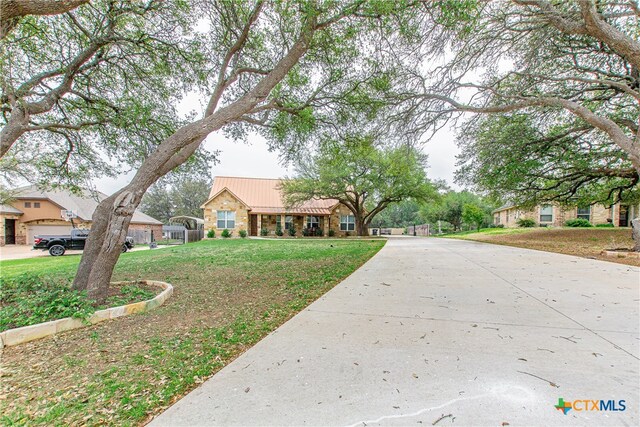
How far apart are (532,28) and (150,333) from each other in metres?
11.4

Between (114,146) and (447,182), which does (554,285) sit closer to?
(114,146)

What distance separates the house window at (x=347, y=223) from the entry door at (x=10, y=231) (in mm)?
27235

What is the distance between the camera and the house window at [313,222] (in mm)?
25844

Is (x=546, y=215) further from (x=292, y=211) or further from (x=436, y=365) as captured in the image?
(x=436, y=365)

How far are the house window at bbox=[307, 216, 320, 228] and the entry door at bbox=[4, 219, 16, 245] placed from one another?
2389 cm

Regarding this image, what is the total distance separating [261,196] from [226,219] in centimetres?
427

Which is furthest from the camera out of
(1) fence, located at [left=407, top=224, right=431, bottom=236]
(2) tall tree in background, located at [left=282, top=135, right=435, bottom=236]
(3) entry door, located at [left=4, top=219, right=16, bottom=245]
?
(1) fence, located at [left=407, top=224, right=431, bottom=236]

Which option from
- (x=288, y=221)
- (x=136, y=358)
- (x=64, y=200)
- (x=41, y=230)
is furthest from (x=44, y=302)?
(x=64, y=200)

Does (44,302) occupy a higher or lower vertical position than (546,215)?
lower

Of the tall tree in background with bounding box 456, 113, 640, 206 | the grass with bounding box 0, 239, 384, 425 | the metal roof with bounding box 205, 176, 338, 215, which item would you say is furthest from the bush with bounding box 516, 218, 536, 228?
the grass with bounding box 0, 239, 384, 425

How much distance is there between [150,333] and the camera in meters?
3.07

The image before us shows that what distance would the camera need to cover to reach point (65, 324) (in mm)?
3252

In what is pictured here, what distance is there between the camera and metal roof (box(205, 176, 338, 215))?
24578mm

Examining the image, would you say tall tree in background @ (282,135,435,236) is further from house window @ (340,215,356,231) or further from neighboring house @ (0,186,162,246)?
neighboring house @ (0,186,162,246)
